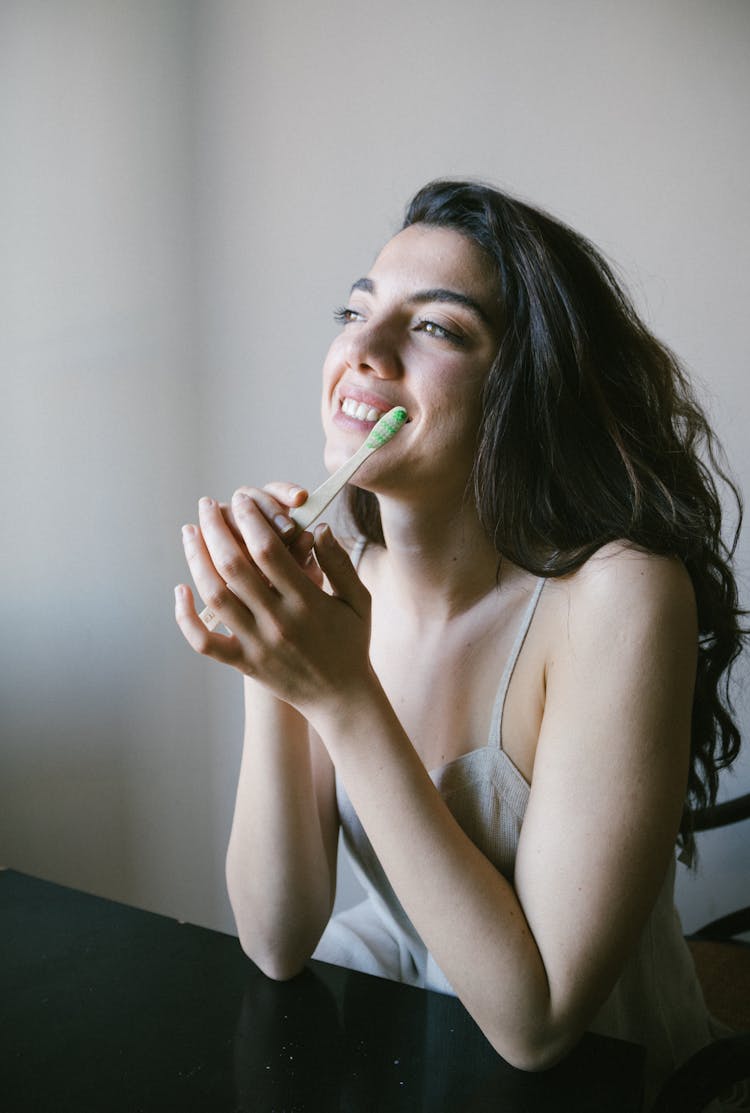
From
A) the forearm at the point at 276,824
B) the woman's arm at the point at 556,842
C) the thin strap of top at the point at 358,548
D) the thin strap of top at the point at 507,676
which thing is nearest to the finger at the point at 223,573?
the woman's arm at the point at 556,842

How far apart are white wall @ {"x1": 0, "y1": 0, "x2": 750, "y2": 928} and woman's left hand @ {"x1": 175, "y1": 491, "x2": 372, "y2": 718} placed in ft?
2.64

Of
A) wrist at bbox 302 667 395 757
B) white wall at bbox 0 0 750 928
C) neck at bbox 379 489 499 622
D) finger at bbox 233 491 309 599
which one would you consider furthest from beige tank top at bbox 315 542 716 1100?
white wall at bbox 0 0 750 928

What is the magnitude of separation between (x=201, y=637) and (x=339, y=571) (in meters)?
0.12

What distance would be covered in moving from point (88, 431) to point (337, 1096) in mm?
1138

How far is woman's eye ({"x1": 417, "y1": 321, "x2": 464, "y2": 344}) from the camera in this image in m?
0.92

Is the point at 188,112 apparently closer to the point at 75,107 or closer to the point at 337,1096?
the point at 75,107

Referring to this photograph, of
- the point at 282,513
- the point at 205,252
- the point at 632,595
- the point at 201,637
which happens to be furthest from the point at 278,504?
the point at 205,252

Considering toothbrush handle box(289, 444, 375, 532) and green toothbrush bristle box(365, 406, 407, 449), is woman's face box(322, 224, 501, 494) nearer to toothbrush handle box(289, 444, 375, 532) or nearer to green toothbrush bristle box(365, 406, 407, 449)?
green toothbrush bristle box(365, 406, 407, 449)

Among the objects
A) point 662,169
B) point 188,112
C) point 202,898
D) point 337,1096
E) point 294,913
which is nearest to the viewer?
point 337,1096

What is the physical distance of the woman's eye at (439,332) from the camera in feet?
3.02

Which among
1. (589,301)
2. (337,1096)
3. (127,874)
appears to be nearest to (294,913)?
(337,1096)

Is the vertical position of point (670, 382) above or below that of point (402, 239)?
below

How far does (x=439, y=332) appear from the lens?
3.03ft

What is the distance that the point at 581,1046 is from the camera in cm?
71
